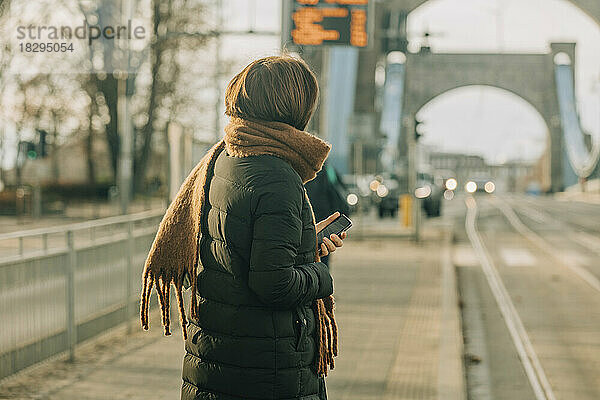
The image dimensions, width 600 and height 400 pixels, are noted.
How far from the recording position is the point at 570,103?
10119 cm

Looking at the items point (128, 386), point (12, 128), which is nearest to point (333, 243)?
point (128, 386)

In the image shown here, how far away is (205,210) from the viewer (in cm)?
304

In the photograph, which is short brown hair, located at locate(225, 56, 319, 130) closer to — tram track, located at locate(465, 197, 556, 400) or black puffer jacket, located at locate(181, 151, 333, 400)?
black puffer jacket, located at locate(181, 151, 333, 400)

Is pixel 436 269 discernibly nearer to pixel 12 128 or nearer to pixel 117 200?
pixel 12 128

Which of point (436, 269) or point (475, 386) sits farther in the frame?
point (436, 269)

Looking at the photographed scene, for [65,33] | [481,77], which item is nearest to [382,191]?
[65,33]

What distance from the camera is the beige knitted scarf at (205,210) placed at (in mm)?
2975

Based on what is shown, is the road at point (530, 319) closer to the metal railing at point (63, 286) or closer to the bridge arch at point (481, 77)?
the metal railing at point (63, 286)

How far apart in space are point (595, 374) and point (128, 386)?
129 inches

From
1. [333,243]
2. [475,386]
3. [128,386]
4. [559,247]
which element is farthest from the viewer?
[559,247]

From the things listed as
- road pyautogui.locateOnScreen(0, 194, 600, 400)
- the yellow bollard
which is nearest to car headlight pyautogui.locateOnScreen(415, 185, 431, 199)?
the yellow bollard

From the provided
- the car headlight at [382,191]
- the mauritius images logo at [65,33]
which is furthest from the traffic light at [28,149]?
the mauritius images logo at [65,33]

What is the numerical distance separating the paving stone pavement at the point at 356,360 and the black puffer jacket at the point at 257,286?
2862mm

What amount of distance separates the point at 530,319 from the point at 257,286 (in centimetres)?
744
